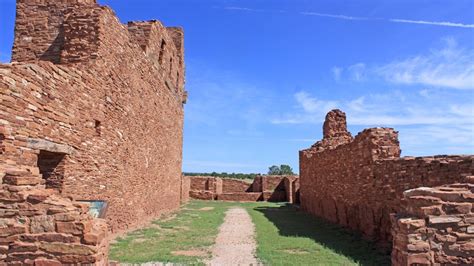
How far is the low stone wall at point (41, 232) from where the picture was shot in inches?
197

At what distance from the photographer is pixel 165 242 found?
1072cm

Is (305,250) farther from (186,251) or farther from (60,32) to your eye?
(60,32)

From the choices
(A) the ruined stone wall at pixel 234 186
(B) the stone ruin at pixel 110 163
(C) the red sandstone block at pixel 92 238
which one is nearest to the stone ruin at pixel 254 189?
(A) the ruined stone wall at pixel 234 186

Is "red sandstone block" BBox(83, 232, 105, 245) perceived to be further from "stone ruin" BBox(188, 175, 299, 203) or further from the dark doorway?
"stone ruin" BBox(188, 175, 299, 203)

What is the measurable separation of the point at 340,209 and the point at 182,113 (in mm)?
13849

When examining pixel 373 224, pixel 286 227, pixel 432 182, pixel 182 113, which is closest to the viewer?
pixel 432 182

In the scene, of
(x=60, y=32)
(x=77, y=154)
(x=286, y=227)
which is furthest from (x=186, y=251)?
(x=60, y=32)

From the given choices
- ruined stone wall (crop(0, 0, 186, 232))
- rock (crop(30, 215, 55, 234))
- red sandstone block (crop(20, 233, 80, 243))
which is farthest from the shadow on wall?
rock (crop(30, 215, 55, 234))

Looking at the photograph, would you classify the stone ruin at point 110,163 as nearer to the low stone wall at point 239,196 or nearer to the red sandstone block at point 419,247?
the red sandstone block at point 419,247

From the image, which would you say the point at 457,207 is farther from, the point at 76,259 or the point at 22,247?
the point at 22,247

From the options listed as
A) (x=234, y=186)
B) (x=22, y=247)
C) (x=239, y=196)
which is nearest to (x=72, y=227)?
(x=22, y=247)

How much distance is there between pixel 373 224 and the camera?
11047 mm

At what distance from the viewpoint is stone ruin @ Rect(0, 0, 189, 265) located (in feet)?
16.6

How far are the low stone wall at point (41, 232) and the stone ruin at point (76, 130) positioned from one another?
13mm
